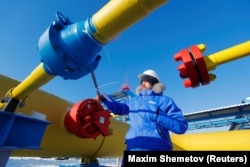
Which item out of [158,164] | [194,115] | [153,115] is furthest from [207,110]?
[158,164]

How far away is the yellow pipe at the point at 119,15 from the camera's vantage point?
634mm

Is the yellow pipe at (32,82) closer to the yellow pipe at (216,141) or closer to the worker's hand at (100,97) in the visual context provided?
the worker's hand at (100,97)

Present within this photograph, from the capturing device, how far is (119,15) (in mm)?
662

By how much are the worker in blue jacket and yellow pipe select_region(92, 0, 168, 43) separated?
35.2 inches

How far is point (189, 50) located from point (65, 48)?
53 centimetres

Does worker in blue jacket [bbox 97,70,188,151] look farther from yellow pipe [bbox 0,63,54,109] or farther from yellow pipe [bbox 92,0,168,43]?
yellow pipe [bbox 92,0,168,43]

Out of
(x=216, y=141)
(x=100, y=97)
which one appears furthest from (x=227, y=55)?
(x=216, y=141)

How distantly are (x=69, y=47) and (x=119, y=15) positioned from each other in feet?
0.75

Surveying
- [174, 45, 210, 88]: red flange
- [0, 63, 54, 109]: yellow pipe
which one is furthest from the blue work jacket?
[0, 63, 54, 109]: yellow pipe

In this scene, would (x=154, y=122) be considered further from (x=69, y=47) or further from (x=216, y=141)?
(x=216, y=141)

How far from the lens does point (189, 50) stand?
0.92 meters

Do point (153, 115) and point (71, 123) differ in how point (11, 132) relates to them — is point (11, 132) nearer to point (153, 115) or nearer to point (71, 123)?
point (71, 123)

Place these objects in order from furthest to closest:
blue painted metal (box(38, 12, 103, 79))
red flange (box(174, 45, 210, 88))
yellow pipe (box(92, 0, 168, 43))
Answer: red flange (box(174, 45, 210, 88))
blue painted metal (box(38, 12, 103, 79))
yellow pipe (box(92, 0, 168, 43))

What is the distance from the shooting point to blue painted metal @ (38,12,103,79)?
76cm
